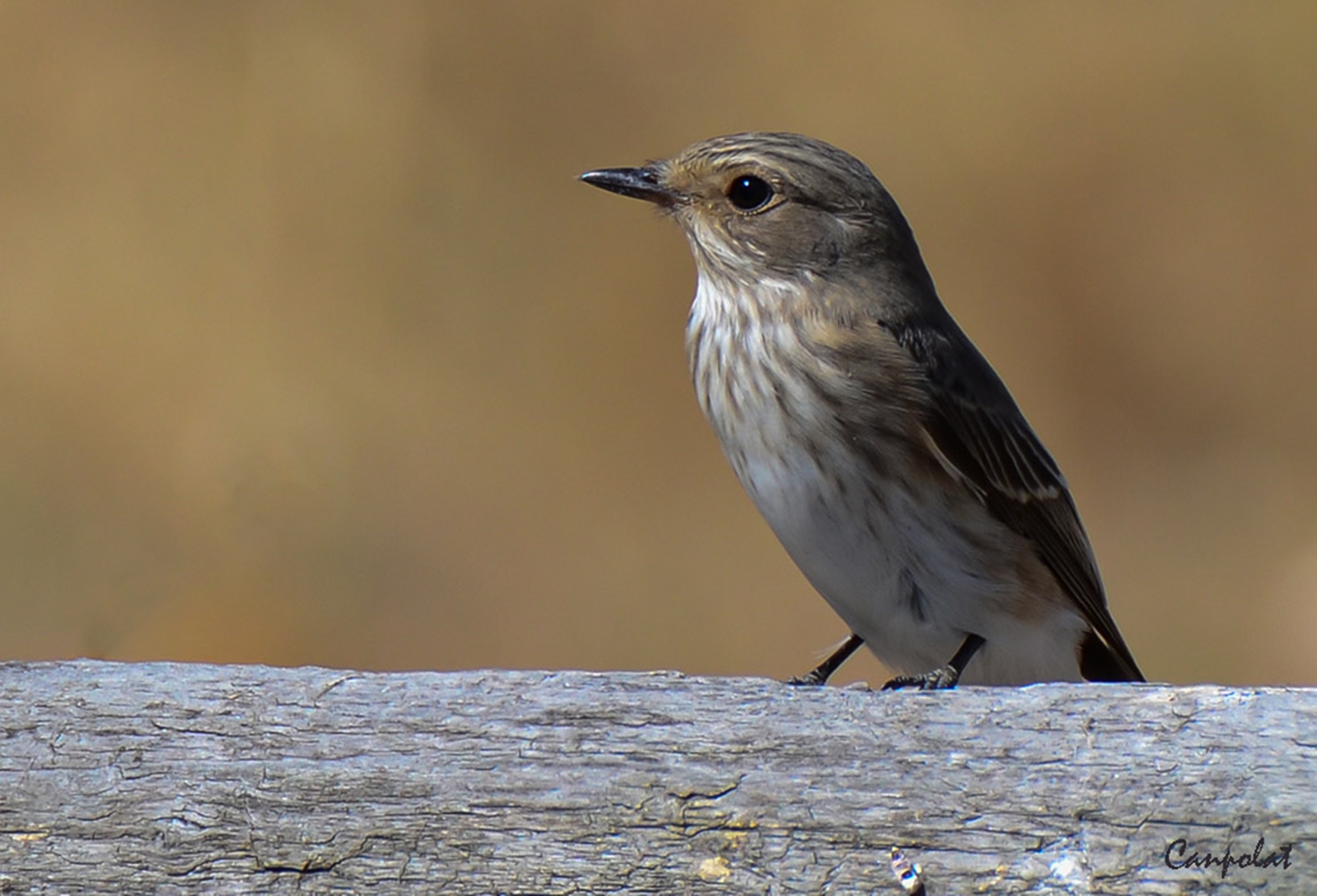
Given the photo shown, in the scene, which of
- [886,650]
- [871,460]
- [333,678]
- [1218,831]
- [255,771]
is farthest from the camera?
[886,650]

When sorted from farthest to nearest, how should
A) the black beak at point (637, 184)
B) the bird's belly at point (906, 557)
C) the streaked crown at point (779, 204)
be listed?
the black beak at point (637, 184) < the streaked crown at point (779, 204) < the bird's belly at point (906, 557)

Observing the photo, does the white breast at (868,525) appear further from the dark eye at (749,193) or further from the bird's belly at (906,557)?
the dark eye at (749,193)

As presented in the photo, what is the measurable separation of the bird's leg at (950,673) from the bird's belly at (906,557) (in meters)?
0.02

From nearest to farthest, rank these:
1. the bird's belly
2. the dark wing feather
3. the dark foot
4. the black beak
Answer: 1. the dark foot
2. the bird's belly
3. the dark wing feather
4. the black beak

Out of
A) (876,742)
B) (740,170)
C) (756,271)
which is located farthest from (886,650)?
(876,742)

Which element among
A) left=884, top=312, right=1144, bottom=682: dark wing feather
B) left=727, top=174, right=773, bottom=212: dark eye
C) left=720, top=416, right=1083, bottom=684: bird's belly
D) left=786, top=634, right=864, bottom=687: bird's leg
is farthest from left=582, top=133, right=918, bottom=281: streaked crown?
left=786, top=634, right=864, bottom=687: bird's leg

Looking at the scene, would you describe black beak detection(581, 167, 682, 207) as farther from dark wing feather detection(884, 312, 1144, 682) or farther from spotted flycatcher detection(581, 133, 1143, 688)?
dark wing feather detection(884, 312, 1144, 682)

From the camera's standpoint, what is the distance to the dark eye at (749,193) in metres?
4.25

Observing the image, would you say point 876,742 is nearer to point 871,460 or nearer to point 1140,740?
point 1140,740

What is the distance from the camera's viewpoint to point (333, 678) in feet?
7.33

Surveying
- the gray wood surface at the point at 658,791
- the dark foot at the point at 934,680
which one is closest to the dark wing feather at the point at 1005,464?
the dark foot at the point at 934,680

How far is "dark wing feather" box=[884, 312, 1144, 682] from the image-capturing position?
408 cm

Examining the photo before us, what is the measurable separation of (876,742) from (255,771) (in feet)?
2.56

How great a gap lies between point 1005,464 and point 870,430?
22.5 inches
